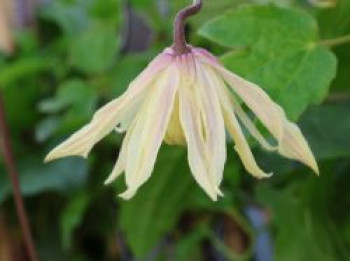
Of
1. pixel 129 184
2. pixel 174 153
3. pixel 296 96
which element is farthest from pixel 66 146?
pixel 174 153

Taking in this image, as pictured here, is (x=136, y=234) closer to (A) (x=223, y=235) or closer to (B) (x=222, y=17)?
(A) (x=223, y=235)

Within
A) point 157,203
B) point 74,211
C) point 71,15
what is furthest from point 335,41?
point 71,15

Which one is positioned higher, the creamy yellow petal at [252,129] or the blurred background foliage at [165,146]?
the creamy yellow petal at [252,129]

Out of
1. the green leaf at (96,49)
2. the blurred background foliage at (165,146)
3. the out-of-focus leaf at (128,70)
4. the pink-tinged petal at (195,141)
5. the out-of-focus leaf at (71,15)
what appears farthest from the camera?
the out-of-focus leaf at (71,15)

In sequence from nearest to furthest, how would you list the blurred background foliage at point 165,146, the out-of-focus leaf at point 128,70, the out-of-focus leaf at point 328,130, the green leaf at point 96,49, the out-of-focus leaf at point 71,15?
the blurred background foliage at point 165,146, the out-of-focus leaf at point 328,130, the out-of-focus leaf at point 128,70, the green leaf at point 96,49, the out-of-focus leaf at point 71,15

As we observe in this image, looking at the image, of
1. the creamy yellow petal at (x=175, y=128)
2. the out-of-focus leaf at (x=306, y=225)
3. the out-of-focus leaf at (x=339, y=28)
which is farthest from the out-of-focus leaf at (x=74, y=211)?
the creamy yellow petal at (x=175, y=128)

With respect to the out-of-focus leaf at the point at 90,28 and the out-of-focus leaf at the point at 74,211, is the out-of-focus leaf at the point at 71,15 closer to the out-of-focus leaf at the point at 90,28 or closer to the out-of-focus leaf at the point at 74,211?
the out-of-focus leaf at the point at 90,28
